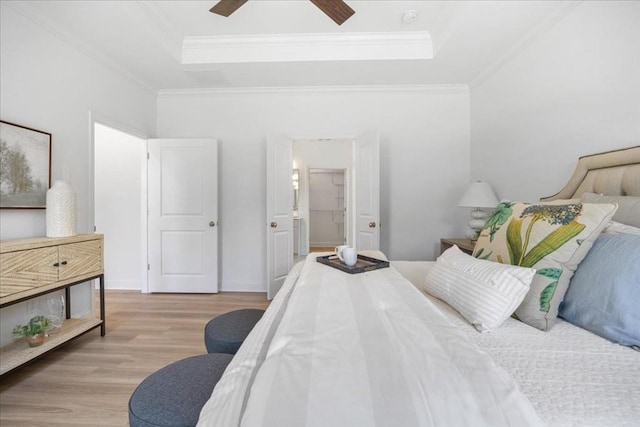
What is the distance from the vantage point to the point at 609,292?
0.96 metres

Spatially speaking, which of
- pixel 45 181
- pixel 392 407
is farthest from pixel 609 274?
pixel 45 181

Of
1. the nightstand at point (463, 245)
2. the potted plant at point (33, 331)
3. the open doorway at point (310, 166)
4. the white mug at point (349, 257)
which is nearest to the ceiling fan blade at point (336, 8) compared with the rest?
the white mug at point (349, 257)

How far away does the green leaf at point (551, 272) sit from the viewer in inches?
41.9

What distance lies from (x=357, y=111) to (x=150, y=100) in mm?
2691

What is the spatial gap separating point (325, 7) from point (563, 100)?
6.29 ft

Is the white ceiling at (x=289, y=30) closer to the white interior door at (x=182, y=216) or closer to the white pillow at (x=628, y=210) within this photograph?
the white interior door at (x=182, y=216)

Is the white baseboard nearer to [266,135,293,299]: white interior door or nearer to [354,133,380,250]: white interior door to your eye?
[266,135,293,299]: white interior door

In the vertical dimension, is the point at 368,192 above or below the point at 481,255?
above

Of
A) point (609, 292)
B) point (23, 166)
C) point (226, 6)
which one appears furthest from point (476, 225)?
point (23, 166)

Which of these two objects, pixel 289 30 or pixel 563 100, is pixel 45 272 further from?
pixel 563 100

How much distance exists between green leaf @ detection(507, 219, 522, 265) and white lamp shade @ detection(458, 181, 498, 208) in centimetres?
161

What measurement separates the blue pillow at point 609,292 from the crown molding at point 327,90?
2945 mm

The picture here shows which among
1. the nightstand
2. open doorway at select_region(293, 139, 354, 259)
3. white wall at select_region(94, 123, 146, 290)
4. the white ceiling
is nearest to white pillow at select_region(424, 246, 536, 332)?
the nightstand

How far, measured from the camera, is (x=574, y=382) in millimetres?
714
